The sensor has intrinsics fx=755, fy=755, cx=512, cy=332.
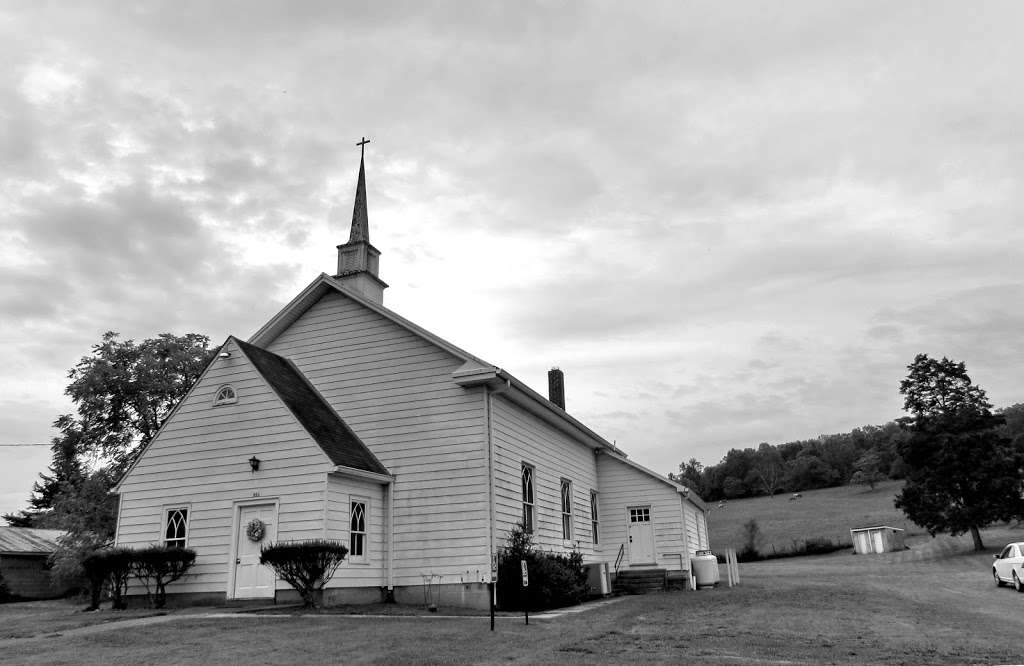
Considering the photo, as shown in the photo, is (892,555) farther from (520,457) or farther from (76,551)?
(76,551)

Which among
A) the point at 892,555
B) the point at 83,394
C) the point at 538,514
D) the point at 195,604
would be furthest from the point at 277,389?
the point at 892,555

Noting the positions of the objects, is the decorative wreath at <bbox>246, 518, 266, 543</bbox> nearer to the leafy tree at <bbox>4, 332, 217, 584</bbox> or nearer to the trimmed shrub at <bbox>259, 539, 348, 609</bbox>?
the trimmed shrub at <bbox>259, 539, 348, 609</bbox>

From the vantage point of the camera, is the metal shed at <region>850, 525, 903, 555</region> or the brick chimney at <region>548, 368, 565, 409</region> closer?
the brick chimney at <region>548, 368, 565, 409</region>

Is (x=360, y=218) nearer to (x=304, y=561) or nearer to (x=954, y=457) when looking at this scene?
(x=304, y=561)

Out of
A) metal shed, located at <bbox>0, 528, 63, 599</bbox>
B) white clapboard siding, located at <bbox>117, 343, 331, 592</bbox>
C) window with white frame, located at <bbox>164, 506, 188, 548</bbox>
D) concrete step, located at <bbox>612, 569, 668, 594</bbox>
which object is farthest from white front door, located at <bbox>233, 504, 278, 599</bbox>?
metal shed, located at <bbox>0, 528, 63, 599</bbox>

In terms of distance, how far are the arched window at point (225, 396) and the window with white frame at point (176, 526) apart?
8.14 feet

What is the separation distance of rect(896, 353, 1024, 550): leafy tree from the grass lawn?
20.5 m

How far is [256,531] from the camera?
52.6 feet

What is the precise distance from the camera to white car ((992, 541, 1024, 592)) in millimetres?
21109

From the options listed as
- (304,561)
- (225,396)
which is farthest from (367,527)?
(225,396)

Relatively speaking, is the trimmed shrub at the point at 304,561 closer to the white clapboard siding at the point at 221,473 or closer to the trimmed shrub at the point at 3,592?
the white clapboard siding at the point at 221,473

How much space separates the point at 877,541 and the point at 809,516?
83.9 feet

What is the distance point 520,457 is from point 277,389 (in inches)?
249

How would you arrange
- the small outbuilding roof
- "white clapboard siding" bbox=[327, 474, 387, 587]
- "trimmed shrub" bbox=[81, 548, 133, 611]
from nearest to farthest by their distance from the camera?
"trimmed shrub" bbox=[81, 548, 133, 611]
"white clapboard siding" bbox=[327, 474, 387, 587]
the small outbuilding roof
